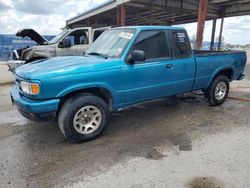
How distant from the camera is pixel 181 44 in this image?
505 centimetres

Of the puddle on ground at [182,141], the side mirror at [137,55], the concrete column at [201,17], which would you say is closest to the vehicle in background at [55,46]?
the concrete column at [201,17]

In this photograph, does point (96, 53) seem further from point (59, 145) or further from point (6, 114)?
point (6, 114)

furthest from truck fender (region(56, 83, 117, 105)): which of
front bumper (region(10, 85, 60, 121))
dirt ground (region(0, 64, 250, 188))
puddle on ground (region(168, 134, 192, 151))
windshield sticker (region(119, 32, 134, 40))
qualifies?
puddle on ground (region(168, 134, 192, 151))

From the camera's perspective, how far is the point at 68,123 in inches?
146

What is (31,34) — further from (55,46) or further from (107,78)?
(107,78)

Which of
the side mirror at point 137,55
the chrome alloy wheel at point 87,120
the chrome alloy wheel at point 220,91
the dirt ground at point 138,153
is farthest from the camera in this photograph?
the chrome alloy wheel at point 220,91

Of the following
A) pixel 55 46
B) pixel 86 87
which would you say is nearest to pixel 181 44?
pixel 86 87

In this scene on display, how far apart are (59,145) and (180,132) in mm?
2151

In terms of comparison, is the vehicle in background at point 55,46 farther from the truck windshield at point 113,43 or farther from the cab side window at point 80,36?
the truck windshield at point 113,43

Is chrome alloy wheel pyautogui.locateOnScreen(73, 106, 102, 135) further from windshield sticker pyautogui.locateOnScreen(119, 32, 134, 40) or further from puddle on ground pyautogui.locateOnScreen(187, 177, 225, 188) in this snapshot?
puddle on ground pyautogui.locateOnScreen(187, 177, 225, 188)

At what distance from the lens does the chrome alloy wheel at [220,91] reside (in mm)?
5961

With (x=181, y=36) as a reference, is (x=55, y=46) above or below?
below

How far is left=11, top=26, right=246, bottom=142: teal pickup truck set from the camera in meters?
3.58

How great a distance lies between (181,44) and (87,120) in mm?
2573
